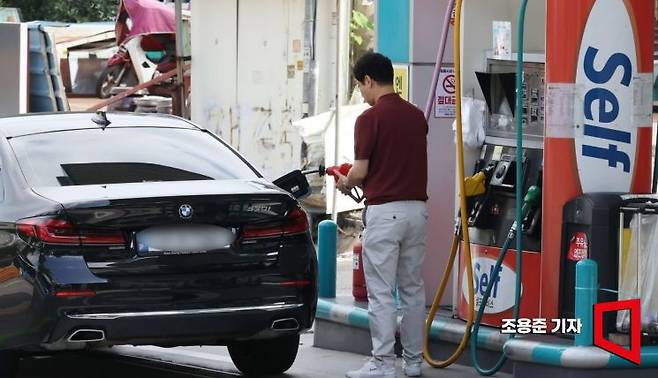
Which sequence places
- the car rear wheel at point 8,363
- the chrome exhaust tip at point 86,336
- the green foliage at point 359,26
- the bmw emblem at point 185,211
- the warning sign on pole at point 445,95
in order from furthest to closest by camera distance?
the green foliage at point 359,26 < the warning sign on pole at point 445,95 < the car rear wheel at point 8,363 < the bmw emblem at point 185,211 < the chrome exhaust tip at point 86,336

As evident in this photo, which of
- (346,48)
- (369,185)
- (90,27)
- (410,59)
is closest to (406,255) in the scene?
(369,185)

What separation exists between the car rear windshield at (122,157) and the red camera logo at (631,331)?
206cm

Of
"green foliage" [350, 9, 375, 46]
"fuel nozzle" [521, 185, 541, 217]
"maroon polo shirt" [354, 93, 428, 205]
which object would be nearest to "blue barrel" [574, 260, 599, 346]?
"fuel nozzle" [521, 185, 541, 217]

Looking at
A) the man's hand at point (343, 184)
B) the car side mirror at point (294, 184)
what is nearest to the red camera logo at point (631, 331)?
the man's hand at point (343, 184)

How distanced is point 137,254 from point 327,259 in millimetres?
2593

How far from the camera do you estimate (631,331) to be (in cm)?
677

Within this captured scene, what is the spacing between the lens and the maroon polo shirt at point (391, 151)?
24.0 feet

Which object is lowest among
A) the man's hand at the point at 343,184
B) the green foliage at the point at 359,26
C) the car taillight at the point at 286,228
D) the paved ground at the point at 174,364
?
the paved ground at the point at 174,364

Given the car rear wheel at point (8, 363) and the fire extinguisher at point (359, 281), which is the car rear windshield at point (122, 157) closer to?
the car rear wheel at point (8, 363)

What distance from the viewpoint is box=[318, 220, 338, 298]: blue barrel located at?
8938 millimetres

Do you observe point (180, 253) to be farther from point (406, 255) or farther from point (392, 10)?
point (392, 10)

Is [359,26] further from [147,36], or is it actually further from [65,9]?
[65,9]

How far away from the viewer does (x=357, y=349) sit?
855cm

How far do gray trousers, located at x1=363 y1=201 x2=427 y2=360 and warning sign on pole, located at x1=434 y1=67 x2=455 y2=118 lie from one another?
4.29ft
